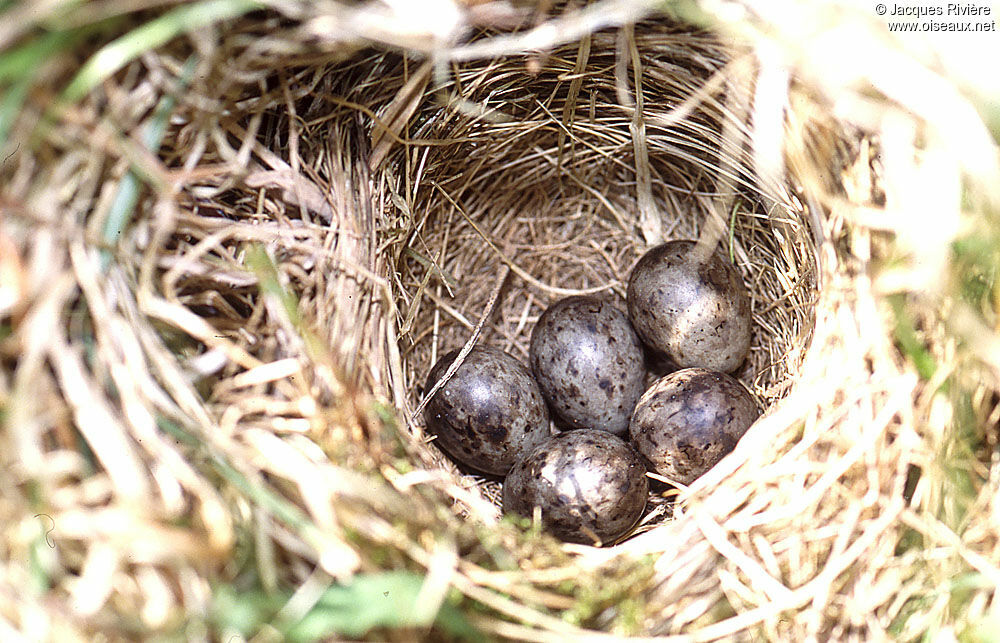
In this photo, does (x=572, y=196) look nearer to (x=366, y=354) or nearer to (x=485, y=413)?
(x=485, y=413)

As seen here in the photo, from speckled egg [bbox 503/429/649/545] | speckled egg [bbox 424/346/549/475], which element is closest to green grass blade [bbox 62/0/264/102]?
speckled egg [bbox 424/346/549/475]

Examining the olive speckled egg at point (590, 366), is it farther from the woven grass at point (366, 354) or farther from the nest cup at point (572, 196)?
the woven grass at point (366, 354)

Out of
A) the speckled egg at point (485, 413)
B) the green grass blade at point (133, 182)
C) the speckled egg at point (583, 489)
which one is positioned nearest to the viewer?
Answer: the green grass blade at point (133, 182)

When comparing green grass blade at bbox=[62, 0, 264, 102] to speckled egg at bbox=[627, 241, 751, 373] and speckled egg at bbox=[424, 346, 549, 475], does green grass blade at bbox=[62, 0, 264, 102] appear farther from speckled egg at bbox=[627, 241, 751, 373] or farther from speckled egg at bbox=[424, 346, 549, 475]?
speckled egg at bbox=[627, 241, 751, 373]

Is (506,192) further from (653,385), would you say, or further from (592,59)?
(653,385)

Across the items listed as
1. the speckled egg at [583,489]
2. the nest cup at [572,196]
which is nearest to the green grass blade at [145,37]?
the nest cup at [572,196]

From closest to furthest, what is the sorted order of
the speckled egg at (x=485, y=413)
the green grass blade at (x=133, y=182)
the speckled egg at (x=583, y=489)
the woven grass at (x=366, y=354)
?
1. the woven grass at (x=366, y=354)
2. the green grass blade at (x=133, y=182)
3. the speckled egg at (x=583, y=489)
4. the speckled egg at (x=485, y=413)

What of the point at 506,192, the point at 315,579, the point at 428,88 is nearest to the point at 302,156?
the point at 428,88
